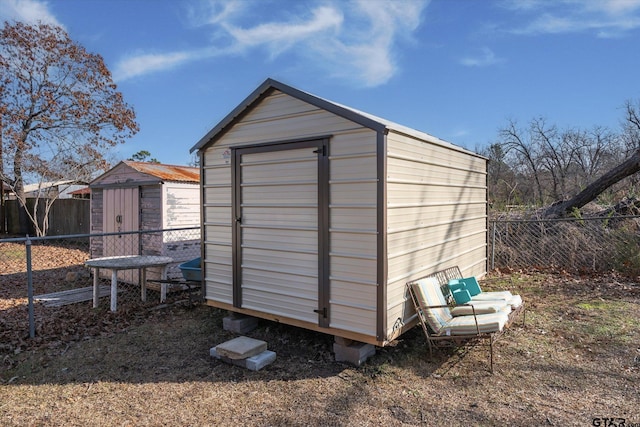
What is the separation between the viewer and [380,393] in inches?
128

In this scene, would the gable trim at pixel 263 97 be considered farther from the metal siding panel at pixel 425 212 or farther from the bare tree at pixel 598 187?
the bare tree at pixel 598 187

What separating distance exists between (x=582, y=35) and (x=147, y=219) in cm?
1052

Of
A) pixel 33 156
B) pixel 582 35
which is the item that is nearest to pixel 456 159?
pixel 582 35

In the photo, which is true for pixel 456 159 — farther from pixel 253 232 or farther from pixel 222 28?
pixel 222 28

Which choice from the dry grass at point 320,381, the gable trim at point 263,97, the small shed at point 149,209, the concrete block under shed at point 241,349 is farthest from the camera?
the small shed at point 149,209

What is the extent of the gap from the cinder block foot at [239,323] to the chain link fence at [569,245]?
17.2 ft

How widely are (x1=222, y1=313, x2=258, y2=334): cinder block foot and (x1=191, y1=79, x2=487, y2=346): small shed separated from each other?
13cm

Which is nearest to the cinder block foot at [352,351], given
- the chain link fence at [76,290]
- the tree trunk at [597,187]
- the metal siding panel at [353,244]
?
the metal siding panel at [353,244]

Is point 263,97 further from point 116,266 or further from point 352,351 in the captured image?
point 116,266

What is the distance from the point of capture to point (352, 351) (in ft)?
12.3

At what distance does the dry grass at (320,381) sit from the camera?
290 centimetres

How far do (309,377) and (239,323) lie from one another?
1443 millimetres

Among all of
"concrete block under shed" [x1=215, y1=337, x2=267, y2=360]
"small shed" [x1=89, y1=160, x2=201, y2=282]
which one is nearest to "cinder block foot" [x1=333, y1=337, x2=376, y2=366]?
"concrete block under shed" [x1=215, y1=337, x2=267, y2=360]

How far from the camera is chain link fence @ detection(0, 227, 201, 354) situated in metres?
4.71
